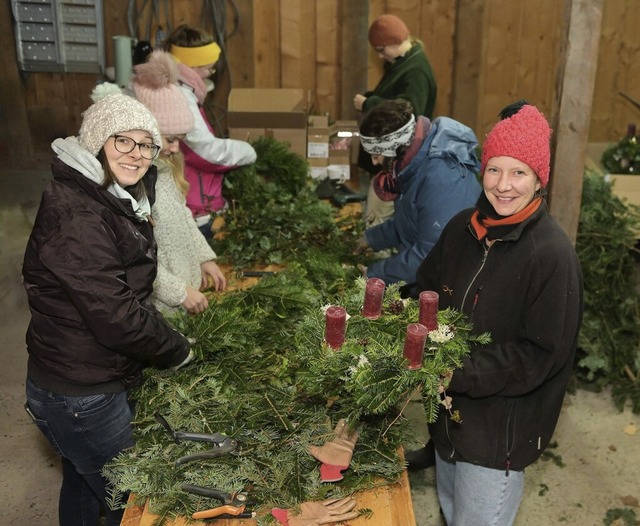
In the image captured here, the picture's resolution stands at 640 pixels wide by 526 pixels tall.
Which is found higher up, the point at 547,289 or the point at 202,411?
the point at 547,289

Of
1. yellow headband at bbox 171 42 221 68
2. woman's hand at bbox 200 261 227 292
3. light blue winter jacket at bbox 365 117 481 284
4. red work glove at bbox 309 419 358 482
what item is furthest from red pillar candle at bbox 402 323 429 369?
yellow headband at bbox 171 42 221 68

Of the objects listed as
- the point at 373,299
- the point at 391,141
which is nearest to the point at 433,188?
the point at 391,141

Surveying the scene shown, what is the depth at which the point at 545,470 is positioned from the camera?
14.0 ft

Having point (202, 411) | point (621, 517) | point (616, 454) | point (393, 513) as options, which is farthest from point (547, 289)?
point (616, 454)

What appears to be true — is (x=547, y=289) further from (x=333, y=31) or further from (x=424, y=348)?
(x=333, y=31)

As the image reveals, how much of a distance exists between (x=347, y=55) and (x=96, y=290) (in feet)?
16.5

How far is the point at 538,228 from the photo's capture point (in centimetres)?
236

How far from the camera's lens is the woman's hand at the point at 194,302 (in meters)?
3.22

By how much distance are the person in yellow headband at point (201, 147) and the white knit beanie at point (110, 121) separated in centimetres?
122

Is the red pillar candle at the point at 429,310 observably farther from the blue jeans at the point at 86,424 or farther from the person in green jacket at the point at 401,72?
the person in green jacket at the point at 401,72

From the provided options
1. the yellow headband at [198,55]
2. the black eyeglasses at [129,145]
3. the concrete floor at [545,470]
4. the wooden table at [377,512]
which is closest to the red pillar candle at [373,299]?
the wooden table at [377,512]

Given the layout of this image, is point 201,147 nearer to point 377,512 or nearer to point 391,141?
point 391,141

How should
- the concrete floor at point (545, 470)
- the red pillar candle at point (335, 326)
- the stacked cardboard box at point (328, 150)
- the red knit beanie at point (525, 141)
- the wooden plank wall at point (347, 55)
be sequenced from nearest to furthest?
the red pillar candle at point (335, 326), the red knit beanie at point (525, 141), the concrete floor at point (545, 470), the stacked cardboard box at point (328, 150), the wooden plank wall at point (347, 55)

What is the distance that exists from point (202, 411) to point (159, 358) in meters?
0.25
